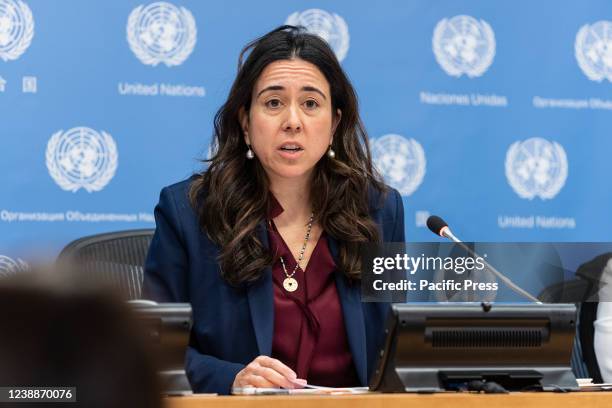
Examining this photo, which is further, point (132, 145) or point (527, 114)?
point (527, 114)

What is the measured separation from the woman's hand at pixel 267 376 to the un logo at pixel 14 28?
192 centimetres

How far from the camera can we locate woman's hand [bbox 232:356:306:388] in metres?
1.61

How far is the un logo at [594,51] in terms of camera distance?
3734mm

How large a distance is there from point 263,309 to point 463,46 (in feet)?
6.40

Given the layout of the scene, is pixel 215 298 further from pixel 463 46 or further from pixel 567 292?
pixel 463 46

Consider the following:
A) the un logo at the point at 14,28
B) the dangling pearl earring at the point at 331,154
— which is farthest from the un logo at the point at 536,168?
the un logo at the point at 14,28

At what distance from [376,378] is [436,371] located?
0.35 feet

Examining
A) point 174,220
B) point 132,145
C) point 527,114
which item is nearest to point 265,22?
point 132,145

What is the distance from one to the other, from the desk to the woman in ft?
1.89

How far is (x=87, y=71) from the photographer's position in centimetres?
320

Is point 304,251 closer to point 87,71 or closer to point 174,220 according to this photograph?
point 174,220

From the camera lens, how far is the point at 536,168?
12.0 feet

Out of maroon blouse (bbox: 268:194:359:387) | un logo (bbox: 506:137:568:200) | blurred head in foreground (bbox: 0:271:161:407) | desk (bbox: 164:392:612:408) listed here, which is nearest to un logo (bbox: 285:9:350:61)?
un logo (bbox: 506:137:568:200)

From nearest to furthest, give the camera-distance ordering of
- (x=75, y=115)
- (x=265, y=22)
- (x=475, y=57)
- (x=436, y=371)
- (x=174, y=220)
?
(x=436, y=371)
(x=174, y=220)
(x=75, y=115)
(x=265, y=22)
(x=475, y=57)
